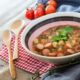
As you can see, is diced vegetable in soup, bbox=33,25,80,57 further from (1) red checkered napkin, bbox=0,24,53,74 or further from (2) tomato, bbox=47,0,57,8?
(2) tomato, bbox=47,0,57,8

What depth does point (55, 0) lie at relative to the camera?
1.18 meters

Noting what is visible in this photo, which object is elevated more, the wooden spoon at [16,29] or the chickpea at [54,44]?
the wooden spoon at [16,29]

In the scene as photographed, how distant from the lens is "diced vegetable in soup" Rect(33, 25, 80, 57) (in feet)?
2.49

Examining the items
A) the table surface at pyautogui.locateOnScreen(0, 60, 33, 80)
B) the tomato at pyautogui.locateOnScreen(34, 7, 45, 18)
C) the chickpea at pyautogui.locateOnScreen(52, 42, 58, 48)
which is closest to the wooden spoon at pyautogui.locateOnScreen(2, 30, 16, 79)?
the table surface at pyautogui.locateOnScreen(0, 60, 33, 80)

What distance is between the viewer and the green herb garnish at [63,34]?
79cm

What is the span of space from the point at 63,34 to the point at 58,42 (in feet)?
0.13

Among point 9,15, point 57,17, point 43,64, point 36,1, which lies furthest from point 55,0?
point 43,64

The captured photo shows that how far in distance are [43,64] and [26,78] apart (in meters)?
0.07

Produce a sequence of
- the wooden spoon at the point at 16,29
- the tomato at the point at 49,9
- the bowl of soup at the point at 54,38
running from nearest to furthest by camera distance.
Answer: the bowl of soup at the point at 54,38 < the wooden spoon at the point at 16,29 < the tomato at the point at 49,9

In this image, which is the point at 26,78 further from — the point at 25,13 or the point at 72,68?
the point at 25,13

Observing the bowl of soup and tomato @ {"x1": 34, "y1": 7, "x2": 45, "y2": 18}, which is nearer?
the bowl of soup

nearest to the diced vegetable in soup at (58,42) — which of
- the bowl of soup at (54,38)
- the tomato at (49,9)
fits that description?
the bowl of soup at (54,38)

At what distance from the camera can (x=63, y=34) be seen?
80cm

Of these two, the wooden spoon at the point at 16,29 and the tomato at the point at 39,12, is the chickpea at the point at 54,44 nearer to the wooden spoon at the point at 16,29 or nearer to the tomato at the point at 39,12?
the wooden spoon at the point at 16,29
